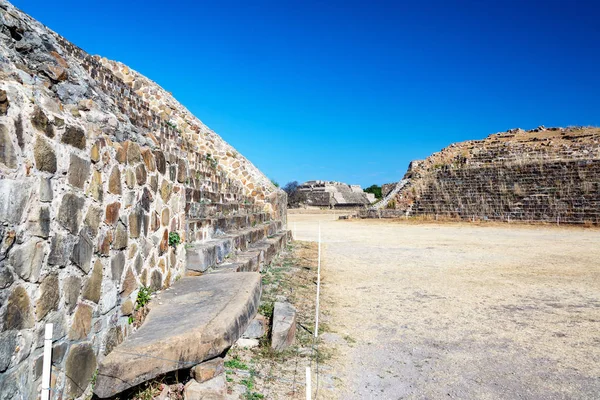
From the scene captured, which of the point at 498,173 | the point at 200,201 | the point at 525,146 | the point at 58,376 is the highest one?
the point at 525,146

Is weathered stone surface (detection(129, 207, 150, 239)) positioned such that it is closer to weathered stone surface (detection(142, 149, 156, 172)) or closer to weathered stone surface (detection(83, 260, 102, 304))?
weathered stone surface (detection(142, 149, 156, 172))

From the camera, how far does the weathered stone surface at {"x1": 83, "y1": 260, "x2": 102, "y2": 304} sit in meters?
2.55

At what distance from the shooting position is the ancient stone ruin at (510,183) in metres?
21.2

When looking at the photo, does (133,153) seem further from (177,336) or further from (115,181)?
(177,336)

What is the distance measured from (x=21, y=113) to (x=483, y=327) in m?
4.57

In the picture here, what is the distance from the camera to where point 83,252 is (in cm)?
251

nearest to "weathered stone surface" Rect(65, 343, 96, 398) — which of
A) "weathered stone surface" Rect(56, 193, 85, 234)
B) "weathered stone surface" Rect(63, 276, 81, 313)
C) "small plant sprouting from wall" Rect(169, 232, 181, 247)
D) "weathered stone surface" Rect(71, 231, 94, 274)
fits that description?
"weathered stone surface" Rect(63, 276, 81, 313)

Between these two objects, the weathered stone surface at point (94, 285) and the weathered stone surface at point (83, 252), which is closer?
the weathered stone surface at point (83, 252)

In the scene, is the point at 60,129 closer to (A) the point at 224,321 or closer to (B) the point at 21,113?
(B) the point at 21,113

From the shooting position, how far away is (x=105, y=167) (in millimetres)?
2824

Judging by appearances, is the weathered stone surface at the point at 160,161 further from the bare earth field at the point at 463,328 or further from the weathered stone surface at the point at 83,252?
the bare earth field at the point at 463,328

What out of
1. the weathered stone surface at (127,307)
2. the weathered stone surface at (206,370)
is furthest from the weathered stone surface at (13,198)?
the weathered stone surface at (206,370)

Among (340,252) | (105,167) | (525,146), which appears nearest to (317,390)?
(105,167)

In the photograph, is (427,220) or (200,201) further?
(427,220)
